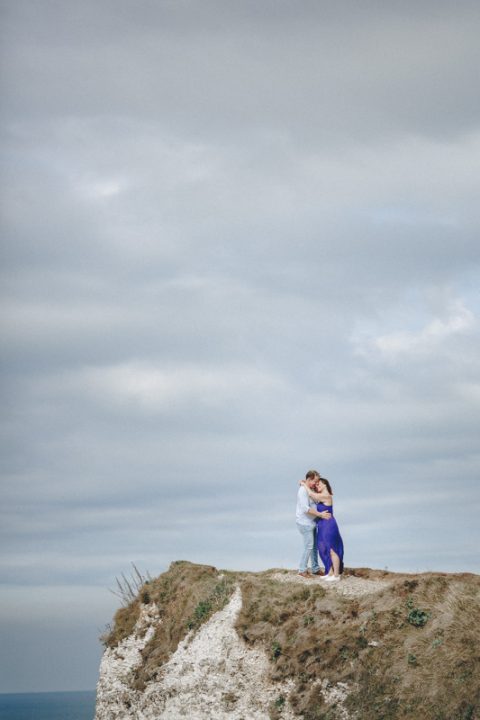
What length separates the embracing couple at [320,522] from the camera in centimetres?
3741

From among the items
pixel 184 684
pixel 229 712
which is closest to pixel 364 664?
pixel 229 712

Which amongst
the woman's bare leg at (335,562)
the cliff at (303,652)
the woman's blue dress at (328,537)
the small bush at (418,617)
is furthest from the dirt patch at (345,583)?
the small bush at (418,617)

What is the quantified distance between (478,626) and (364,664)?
398 cm

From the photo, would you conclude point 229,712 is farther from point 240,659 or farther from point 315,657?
point 315,657

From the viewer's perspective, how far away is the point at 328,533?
37438 mm

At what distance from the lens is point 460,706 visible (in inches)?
1151

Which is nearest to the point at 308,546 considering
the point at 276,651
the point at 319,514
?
the point at 319,514

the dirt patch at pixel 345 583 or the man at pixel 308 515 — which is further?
the man at pixel 308 515

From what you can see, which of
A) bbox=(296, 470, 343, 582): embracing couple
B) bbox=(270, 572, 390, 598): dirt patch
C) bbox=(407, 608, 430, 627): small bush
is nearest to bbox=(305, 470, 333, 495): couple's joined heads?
bbox=(296, 470, 343, 582): embracing couple

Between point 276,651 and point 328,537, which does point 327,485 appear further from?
point 276,651

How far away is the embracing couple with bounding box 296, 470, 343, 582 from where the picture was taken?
3741 cm

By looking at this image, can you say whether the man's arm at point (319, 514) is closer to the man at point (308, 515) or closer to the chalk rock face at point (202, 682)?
the man at point (308, 515)

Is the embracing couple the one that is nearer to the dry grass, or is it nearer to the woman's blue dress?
the woman's blue dress

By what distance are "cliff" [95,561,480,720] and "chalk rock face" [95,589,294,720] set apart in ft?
0.15
